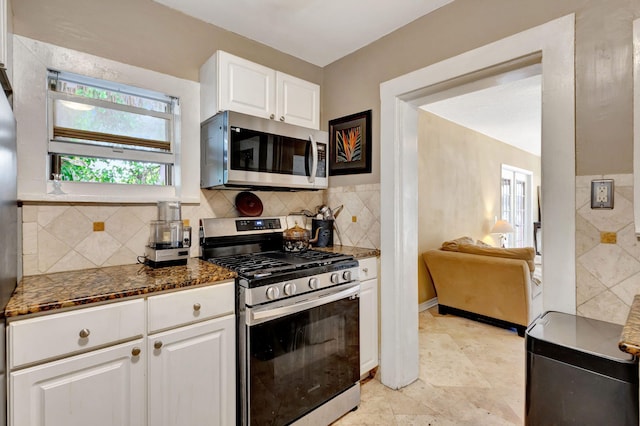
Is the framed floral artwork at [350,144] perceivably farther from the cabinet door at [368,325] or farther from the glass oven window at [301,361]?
the glass oven window at [301,361]

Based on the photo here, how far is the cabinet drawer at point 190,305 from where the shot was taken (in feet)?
4.35

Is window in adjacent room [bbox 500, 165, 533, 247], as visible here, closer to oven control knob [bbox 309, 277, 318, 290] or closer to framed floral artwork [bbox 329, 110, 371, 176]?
framed floral artwork [bbox 329, 110, 371, 176]

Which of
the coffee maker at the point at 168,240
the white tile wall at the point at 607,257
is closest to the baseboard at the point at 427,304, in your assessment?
the white tile wall at the point at 607,257

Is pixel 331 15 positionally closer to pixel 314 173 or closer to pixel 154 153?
pixel 314 173

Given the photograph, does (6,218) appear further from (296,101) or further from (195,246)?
(296,101)

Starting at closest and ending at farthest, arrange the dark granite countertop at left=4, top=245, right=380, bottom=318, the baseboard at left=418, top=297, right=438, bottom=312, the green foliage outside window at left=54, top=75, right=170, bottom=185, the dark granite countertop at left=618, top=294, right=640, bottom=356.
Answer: the dark granite countertop at left=618, top=294, right=640, bottom=356, the dark granite countertop at left=4, top=245, right=380, bottom=318, the green foliage outside window at left=54, top=75, right=170, bottom=185, the baseboard at left=418, top=297, right=438, bottom=312

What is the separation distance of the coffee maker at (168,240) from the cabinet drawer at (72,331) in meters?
0.41

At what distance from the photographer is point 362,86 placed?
2430 mm

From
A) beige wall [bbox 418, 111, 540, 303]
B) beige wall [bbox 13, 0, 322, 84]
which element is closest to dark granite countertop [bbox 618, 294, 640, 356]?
beige wall [bbox 13, 0, 322, 84]

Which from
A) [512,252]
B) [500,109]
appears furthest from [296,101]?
[500,109]

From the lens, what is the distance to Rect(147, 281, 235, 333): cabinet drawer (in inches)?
52.2

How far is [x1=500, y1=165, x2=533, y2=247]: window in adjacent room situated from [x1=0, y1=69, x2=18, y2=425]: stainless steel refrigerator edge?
654 cm

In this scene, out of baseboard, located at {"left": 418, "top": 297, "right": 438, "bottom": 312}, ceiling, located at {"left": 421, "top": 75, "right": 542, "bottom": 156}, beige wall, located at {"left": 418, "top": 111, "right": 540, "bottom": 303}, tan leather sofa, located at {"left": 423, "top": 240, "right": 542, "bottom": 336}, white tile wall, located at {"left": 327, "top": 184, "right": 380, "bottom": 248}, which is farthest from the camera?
beige wall, located at {"left": 418, "top": 111, "right": 540, "bottom": 303}

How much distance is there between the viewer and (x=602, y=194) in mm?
1382
